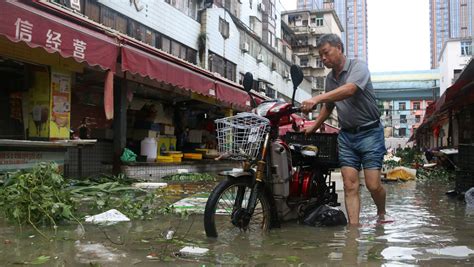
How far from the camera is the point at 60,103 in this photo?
8312 mm

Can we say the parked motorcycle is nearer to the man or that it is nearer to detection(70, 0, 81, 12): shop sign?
the man

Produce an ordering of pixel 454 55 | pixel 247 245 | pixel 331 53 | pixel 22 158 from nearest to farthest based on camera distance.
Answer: pixel 247 245
pixel 331 53
pixel 22 158
pixel 454 55

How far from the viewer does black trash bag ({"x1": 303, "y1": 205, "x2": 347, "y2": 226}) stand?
4.37m

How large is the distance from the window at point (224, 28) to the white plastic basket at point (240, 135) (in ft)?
69.2

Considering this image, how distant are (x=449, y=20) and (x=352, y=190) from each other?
2869 inches

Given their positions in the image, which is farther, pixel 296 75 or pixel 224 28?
pixel 224 28

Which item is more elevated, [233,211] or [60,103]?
[60,103]

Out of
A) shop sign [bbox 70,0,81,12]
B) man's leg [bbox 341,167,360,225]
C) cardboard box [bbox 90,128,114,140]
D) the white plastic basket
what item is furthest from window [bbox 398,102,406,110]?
the white plastic basket

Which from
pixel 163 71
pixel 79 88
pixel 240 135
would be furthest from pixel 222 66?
pixel 240 135

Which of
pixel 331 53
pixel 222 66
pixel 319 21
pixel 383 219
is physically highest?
pixel 319 21

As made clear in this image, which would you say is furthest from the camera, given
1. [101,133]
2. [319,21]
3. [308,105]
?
[319,21]

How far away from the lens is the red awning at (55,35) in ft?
19.5

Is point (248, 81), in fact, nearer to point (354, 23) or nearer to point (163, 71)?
point (163, 71)

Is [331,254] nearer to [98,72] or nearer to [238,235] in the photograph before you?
[238,235]
